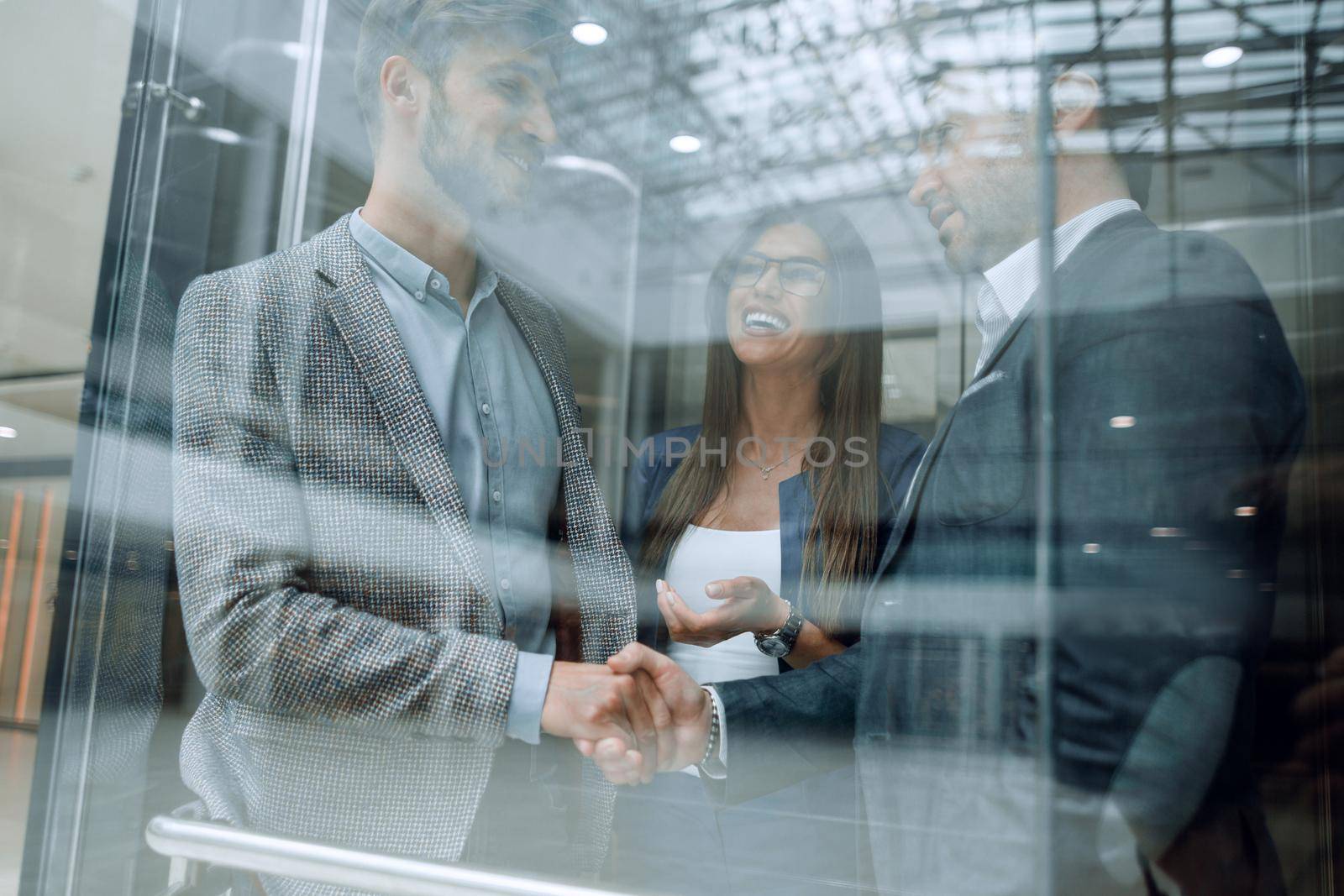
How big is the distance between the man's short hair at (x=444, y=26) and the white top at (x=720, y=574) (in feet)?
3.53

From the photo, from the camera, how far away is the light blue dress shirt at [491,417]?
1.68 m

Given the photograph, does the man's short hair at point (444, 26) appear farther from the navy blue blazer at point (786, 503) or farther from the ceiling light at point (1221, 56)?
the ceiling light at point (1221, 56)

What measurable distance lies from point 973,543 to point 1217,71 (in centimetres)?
85

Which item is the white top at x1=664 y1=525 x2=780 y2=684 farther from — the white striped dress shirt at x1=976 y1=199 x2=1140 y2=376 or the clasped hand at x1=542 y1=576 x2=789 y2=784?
the white striped dress shirt at x1=976 y1=199 x2=1140 y2=376

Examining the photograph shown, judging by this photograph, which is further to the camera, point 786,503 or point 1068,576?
point 786,503

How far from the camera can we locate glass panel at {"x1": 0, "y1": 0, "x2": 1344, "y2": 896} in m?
1.33

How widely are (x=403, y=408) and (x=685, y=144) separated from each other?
742 mm

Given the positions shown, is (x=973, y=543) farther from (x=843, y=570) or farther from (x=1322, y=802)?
(x=1322, y=802)

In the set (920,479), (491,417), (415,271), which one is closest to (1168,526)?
(920,479)

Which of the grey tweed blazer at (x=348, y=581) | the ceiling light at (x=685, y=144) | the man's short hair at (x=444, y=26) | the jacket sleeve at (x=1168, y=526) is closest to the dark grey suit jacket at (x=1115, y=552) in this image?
the jacket sleeve at (x=1168, y=526)

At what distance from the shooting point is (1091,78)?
145 centimetres

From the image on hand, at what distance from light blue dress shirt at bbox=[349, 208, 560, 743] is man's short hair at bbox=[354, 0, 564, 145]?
36cm

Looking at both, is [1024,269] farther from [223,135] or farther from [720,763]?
[223,135]

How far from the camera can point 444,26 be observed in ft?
5.88
